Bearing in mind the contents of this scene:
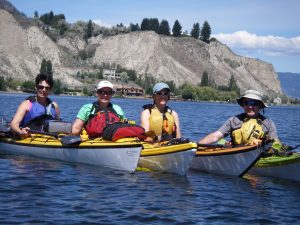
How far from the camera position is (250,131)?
12680mm

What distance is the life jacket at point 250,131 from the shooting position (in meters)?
12.6

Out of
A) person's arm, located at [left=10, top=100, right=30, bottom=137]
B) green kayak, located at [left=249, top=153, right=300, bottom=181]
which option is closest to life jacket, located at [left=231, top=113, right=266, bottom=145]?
green kayak, located at [left=249, top=153, right=300, bottom=181]

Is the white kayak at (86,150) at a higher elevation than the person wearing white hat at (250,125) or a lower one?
lower

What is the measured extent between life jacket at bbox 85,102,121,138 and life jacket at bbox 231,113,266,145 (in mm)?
2975

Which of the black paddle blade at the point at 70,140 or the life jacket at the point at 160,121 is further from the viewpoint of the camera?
the life jacket at the point at 160,121

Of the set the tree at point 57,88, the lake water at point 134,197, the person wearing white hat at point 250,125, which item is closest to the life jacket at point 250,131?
the person wearing white hat at point 250,125

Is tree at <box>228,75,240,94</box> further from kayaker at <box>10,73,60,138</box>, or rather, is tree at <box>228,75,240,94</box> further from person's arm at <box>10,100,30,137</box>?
person's arm at <box>10,100,30,137</box>

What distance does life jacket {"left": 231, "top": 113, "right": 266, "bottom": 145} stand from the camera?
41.4ft

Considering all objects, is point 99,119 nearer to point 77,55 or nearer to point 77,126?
point 77,126

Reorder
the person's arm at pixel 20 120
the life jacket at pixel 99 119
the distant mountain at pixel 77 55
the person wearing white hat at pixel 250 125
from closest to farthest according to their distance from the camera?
the person wearing white hat at pixel 250 125
the life jacket at pixel 99 119
the person's arm at pixel 20 120
the distant mountain at pixel 77 55

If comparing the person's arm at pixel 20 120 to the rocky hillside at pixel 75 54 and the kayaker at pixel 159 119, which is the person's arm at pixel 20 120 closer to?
the kayaker at pixel 159 119

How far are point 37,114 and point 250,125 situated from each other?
5576 mm

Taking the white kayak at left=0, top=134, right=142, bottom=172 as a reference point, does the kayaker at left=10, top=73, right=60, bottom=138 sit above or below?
above

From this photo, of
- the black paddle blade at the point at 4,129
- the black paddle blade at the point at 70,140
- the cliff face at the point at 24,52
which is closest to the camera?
the black paddle blade at the point at 70,140
